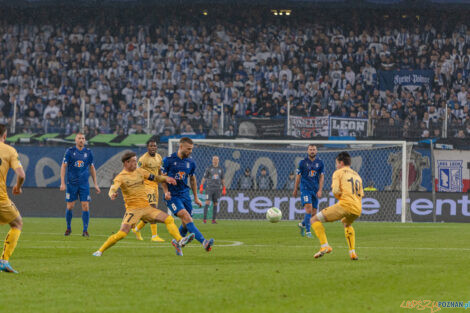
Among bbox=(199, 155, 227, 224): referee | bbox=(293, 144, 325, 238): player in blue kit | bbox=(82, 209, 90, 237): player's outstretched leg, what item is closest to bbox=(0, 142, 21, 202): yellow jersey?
bbox=(82, 209, 90, 237): player's outstretched leg

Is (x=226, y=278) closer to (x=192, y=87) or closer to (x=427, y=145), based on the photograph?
(x=427, y=145)

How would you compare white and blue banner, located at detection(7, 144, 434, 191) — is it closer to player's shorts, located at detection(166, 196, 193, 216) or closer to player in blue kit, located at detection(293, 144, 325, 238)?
player in blue kit, located at detection(293, 144, 325, 238)

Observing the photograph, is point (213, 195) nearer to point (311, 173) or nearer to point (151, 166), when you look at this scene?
point (311, 173)

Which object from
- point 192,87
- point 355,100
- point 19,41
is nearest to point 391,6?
point 355,100

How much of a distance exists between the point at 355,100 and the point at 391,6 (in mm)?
7497

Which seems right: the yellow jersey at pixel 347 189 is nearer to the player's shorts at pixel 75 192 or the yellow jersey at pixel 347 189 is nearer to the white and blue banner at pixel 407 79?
the player's shorts at pixel 75 192

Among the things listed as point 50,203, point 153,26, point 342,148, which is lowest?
point 50,203

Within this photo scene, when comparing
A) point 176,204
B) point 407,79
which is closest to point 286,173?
point 407,79

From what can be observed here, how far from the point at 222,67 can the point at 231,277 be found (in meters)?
27.1

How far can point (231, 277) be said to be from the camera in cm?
934

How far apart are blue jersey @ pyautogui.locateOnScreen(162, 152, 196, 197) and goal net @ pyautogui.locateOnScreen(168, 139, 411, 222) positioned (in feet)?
40.1

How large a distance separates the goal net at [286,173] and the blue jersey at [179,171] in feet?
40.1

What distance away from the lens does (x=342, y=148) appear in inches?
1112

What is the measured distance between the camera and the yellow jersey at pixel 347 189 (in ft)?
38.5
